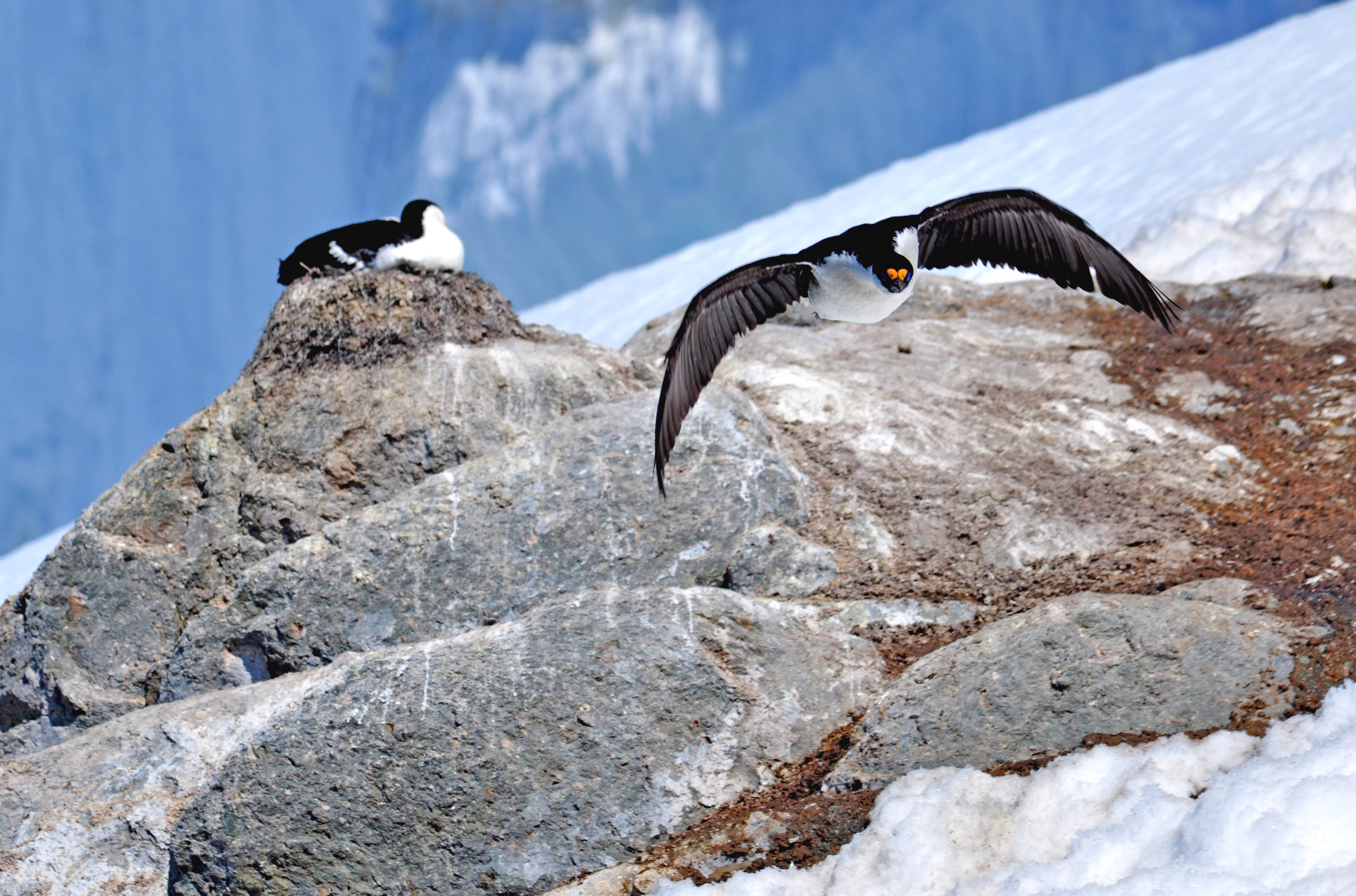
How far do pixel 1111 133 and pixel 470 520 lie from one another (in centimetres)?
2486

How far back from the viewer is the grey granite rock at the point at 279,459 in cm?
923

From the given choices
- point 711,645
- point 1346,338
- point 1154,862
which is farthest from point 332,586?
point 1346,338

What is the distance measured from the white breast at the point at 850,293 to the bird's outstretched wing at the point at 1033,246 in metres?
0.81

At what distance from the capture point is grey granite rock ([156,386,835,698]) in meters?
8.04

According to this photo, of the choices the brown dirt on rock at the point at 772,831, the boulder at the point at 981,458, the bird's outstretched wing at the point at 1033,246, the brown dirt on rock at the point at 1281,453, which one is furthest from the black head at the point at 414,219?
the brown dirt on rock at the point at 1281,453

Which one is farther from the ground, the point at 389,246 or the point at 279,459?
the point at 389,246

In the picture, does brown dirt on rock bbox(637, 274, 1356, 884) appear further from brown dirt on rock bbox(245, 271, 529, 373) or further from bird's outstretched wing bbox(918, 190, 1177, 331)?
brown dirt on rock bbox(245, 271, 529, 373)

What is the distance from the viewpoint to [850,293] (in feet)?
17.5

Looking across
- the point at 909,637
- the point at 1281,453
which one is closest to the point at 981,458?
the point at 909,637

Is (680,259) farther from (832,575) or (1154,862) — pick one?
(1154,862)

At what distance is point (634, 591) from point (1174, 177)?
63.0 ft

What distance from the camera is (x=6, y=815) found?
713 centimetres

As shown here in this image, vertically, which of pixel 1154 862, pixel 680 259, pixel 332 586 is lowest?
pixel 1154 862

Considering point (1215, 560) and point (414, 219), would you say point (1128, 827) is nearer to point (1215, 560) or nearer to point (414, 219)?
point (1215, 560)
